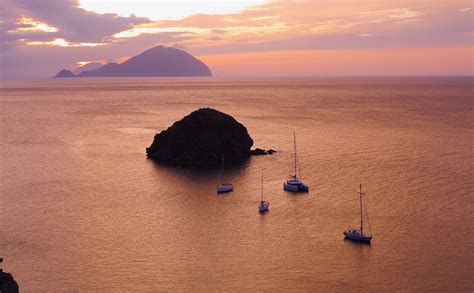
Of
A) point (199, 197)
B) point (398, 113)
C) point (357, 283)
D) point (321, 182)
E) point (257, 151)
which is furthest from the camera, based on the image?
point (398, 113)

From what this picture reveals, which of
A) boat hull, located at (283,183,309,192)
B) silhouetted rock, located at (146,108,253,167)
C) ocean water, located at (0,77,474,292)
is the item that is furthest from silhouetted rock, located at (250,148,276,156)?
boat hull, located at (283,183,309,192)

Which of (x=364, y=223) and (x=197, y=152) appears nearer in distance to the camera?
(x=364, y=223)

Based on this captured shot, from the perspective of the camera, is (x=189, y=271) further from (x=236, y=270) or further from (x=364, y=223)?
(x=364, y=223)

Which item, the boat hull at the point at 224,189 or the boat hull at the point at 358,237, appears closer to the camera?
the boat hull at the point at 358,237

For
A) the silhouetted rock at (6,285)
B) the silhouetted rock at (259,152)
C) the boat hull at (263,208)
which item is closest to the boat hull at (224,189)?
the boat hull at (263,208)

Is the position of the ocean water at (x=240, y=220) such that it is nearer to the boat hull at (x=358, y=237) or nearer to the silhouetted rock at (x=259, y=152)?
the boat hull at (x=358, y=237)

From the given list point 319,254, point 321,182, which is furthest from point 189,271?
point 321,182

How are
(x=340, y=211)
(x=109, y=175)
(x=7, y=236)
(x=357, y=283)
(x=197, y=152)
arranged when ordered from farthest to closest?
(x=197, y=152) → (x=109, y=175) → (x=340, y=211) → (x=7, y=236) → (x=357, y=283)

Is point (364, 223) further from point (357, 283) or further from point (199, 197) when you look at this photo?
point (199, 197)
